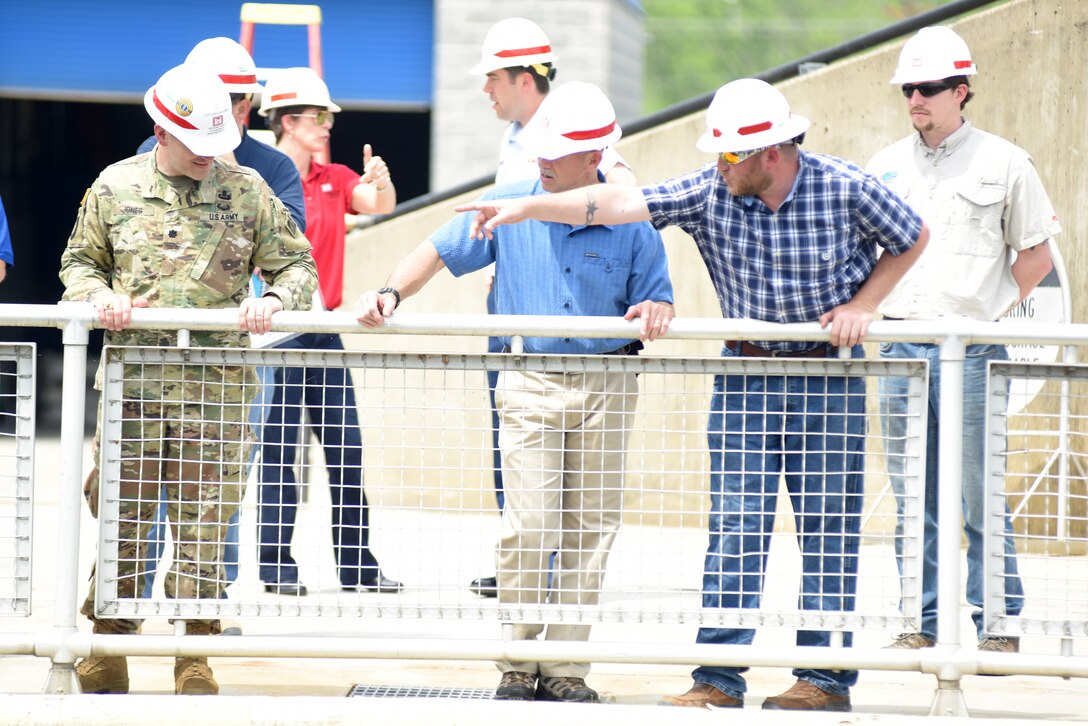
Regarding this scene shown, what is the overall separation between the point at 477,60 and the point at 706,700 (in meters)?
8.07

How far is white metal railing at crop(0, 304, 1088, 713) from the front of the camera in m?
4.23

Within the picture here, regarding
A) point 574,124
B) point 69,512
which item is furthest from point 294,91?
point 69,512

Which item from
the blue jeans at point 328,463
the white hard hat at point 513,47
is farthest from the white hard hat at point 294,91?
the blue jeans at point 328,463

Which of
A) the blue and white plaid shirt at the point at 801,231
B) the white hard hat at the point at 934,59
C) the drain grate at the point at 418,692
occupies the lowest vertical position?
the drain grate at the point at 418,692

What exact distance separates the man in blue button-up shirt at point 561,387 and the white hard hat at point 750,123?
403 millimetres

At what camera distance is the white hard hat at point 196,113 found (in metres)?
4.43

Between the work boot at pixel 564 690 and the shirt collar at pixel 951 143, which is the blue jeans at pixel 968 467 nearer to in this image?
the shirt collar at pixel 951 143

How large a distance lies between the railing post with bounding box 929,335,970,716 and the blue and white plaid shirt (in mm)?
416

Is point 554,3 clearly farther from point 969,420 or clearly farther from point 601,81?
point 969,420

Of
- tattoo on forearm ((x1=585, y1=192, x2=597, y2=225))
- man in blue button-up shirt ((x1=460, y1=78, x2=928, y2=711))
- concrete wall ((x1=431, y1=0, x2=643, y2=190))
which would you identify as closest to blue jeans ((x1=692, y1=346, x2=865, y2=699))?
man in blue button-up shirt ((x1=460, y1=78, x2=928, y2=711))

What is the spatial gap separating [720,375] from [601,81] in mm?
7573

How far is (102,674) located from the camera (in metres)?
4.53

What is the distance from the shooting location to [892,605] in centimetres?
441

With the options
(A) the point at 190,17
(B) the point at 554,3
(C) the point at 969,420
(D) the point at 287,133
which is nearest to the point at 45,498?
(D) the point at 287,133
